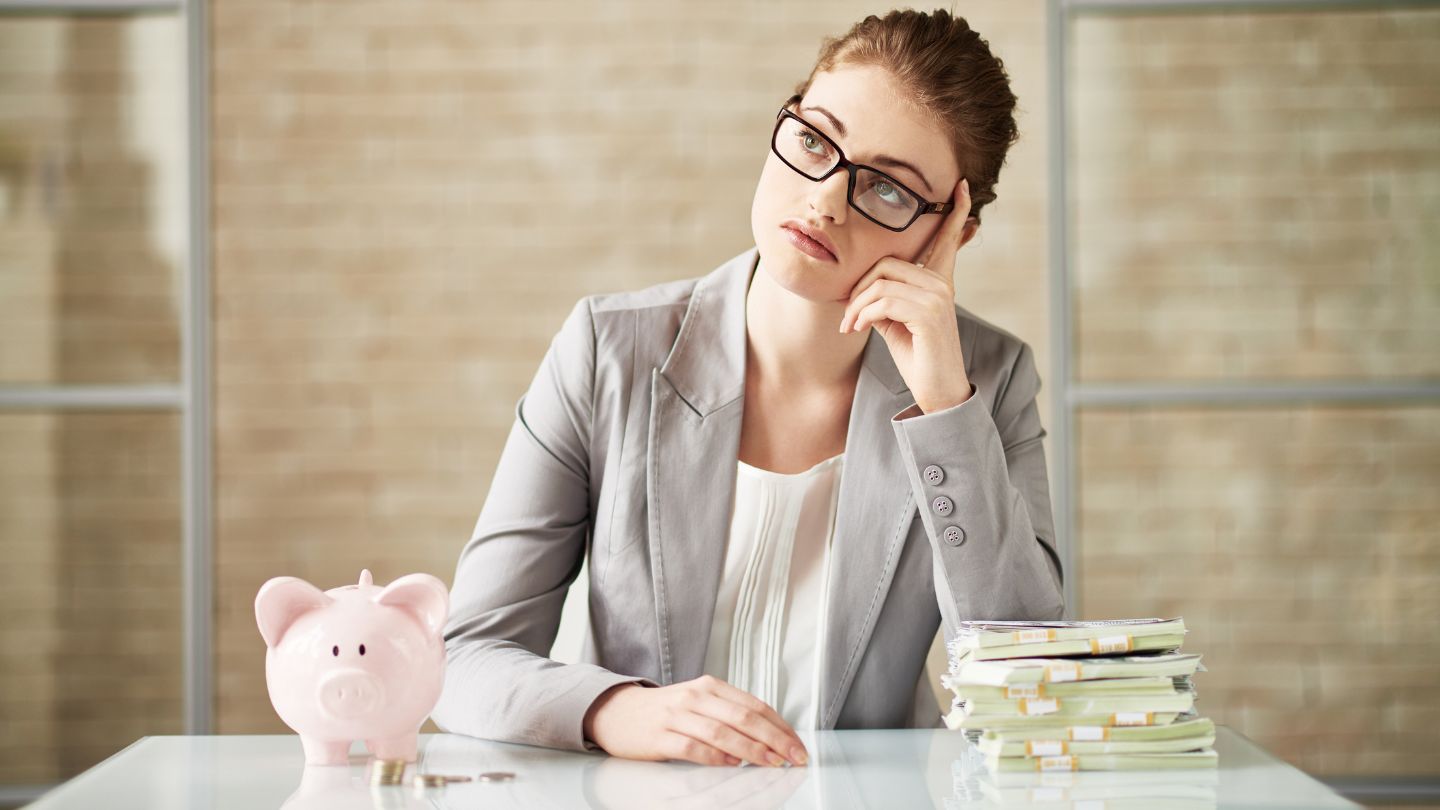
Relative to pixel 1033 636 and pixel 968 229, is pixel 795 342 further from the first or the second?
pixel 1033 636

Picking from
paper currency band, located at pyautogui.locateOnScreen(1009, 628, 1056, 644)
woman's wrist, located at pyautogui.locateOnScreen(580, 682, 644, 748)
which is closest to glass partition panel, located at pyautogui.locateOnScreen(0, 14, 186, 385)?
woman's wrist, located at pyautogui.locateOnScreen(580, 682, 644, 748)

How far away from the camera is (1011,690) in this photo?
1337 millimetres

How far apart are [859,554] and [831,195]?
498 mm

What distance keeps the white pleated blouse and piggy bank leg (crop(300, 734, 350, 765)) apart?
66cm

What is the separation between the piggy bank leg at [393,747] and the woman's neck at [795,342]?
2.72 ft

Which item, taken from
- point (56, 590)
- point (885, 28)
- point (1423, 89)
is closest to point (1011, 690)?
point (885, 28)

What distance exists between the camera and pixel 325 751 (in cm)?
133

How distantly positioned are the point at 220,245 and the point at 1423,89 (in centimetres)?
308

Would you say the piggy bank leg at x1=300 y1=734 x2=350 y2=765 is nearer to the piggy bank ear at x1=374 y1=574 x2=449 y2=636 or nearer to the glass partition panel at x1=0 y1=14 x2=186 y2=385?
the piggy bank ear at x1=374 y1=574 x2=449 y2=636

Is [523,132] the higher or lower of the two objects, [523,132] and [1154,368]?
the higher

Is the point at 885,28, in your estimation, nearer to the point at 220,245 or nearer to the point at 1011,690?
the point at 1011,690

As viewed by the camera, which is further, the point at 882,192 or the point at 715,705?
the point at 882,192

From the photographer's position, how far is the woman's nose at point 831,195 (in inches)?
68.1

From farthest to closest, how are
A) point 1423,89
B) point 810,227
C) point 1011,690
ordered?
point 1423,89 → point 810,227 → point 1011,690
